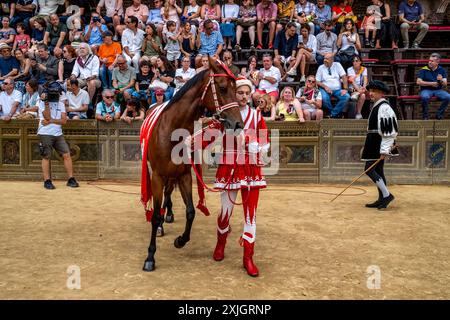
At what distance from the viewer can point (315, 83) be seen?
33.9 ft

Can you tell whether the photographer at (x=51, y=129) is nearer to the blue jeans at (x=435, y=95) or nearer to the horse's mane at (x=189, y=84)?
the horse's mane at (x=189, y=84)

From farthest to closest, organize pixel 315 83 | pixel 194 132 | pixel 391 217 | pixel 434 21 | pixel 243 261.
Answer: pixel 434 21 → pixel 315 83 → pixel 391 217 → pixel 194 132 → pixel 243 261

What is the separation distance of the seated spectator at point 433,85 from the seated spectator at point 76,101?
25.2 ft

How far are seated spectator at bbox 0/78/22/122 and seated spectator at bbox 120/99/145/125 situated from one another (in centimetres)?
260

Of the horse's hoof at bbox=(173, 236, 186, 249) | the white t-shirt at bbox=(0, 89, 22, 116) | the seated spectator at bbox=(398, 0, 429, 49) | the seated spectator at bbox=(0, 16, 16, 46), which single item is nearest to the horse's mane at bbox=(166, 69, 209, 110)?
the horse's hoof at bbox=(173, 236, 186, 249)

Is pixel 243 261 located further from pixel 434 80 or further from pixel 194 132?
pixel 434 80

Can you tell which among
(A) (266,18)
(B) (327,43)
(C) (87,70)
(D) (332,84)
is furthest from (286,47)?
(C) (87,70)

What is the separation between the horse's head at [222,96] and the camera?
4.31 metres

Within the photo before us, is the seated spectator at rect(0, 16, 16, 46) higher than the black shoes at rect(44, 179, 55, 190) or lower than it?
higher

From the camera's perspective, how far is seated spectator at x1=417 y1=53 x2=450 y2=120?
10.7 meters

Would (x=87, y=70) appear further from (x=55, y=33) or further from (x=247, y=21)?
(x=247, y=21)

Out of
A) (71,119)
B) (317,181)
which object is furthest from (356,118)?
(71,119)

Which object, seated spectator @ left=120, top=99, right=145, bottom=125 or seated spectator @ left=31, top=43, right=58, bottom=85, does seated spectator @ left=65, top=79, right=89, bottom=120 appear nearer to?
seated spectator @ left=120, top=99, right=145, bottom=125

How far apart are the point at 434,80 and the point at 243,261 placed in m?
8.36
